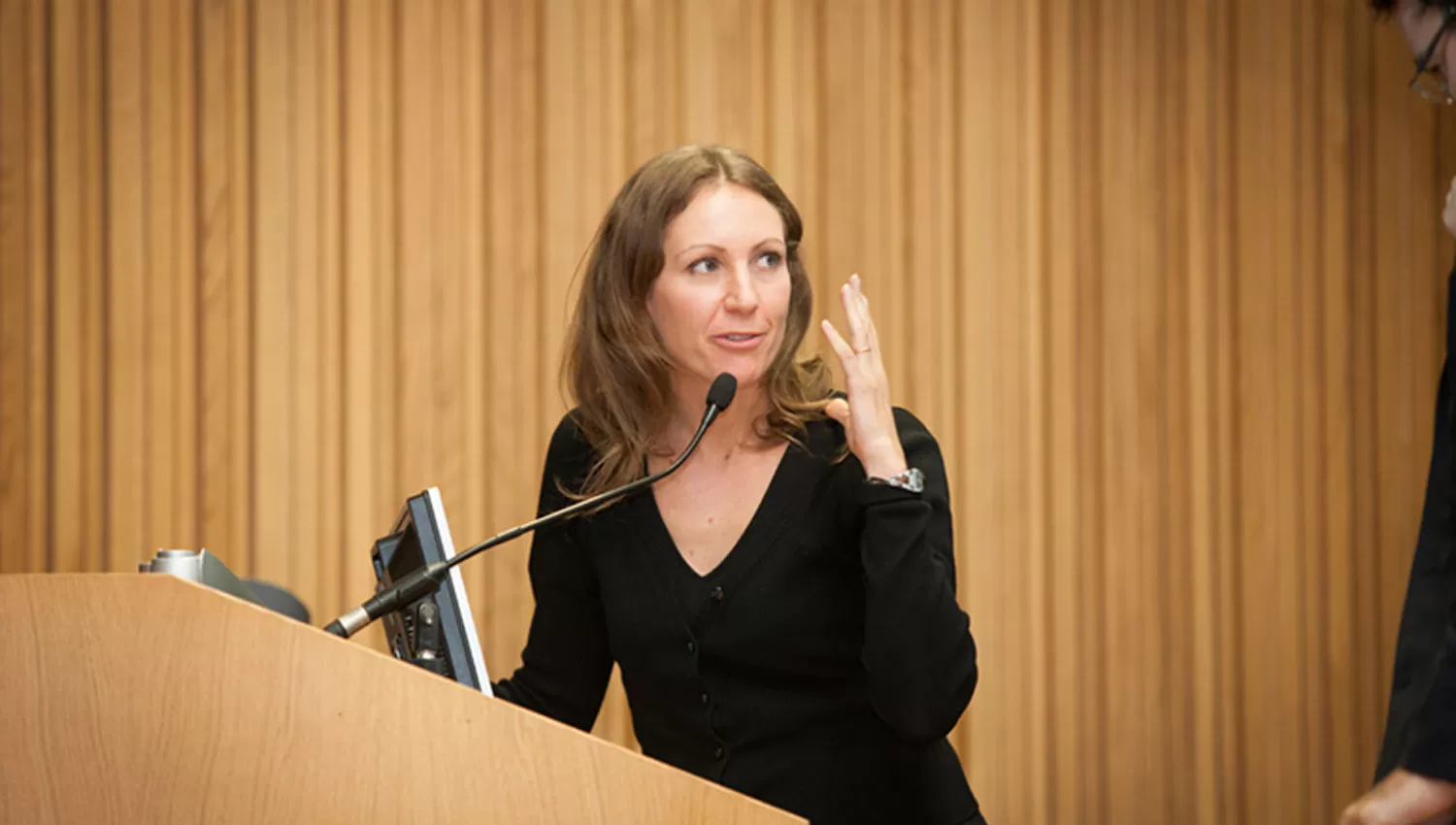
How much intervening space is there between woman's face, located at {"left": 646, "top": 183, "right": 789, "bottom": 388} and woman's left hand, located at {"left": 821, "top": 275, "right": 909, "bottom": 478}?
140 millimetres

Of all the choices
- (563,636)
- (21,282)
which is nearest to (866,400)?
(563,636)

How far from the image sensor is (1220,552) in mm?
3070

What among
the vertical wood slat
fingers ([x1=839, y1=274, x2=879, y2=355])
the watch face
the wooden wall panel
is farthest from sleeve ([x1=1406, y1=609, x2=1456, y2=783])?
the vertical wood slat

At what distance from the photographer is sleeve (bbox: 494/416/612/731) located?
6.17 feet

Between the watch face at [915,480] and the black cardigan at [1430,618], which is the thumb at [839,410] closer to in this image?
the watch face at [915,480]

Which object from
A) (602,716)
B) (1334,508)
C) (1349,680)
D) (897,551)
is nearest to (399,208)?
(602,716)

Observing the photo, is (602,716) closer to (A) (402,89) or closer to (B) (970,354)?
(B) (970,354)

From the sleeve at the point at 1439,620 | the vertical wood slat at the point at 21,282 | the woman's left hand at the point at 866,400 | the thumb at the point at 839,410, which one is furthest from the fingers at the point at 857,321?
the vertical wood slat at the point at 21,282

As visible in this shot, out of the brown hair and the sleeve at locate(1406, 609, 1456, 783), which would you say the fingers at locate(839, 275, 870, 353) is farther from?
the sleeve at locate(1406, 609, 1456, 783)

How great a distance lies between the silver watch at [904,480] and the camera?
1.59 meters

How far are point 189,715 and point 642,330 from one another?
1.00 metres

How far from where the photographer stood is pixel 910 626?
60.1 inches

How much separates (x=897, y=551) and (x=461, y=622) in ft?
1.79

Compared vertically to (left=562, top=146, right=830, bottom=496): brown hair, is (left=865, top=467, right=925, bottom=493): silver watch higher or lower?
lower
